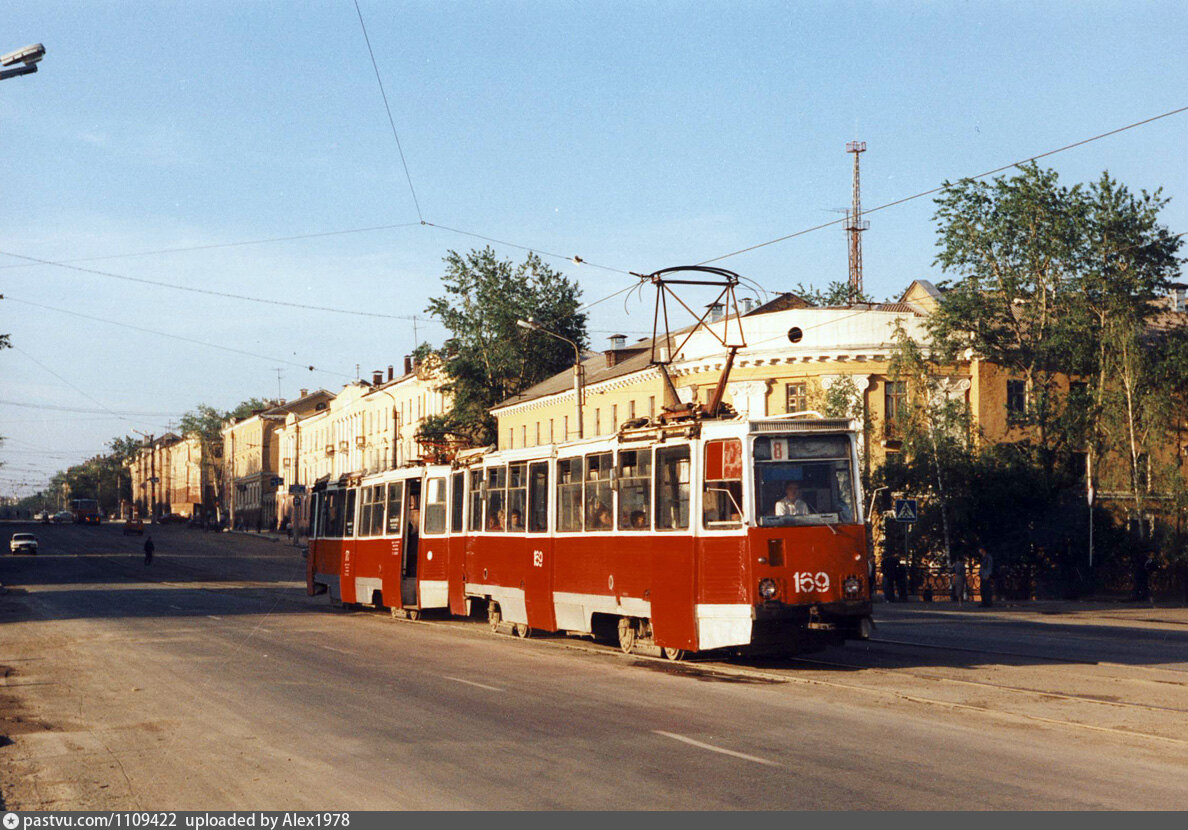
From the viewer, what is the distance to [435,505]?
1021 inches

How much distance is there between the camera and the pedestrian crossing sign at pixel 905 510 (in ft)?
108

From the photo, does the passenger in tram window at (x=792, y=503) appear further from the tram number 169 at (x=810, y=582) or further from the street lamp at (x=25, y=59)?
the street lamp at (x=25, y=59)

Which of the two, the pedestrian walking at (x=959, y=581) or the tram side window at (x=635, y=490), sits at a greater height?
the tram side window at (x=635, y=490)

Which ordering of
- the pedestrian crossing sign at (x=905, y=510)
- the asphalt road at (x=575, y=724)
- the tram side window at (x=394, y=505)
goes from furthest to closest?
the pedestrian crossing sign at (x=905, y=510), the tram side window at (x=394, y=505), the asphalt road at (x=575, y=724)

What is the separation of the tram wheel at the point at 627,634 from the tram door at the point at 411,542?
872 centimetres

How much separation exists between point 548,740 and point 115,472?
7721 inches

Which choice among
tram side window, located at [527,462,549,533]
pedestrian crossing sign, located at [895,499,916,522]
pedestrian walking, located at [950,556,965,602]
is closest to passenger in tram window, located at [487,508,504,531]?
tram side window, located at [527,462,549,533]

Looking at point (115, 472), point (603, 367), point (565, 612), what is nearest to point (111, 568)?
point (603, 367)

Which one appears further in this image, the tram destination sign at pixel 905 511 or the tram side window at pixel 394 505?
the tram destination sign at pixel 905 511

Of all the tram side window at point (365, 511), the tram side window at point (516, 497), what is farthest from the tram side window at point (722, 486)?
the tram side window at point (365, 511)

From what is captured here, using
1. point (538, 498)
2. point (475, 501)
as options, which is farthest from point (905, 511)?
point (538, 498)

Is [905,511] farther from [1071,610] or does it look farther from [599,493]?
[599,493]


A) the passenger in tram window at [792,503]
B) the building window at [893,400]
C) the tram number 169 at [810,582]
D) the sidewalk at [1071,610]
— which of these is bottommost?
the sidewalk at [1071,610]

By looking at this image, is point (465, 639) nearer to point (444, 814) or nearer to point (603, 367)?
point (444, 814)
